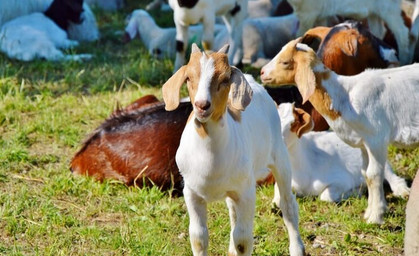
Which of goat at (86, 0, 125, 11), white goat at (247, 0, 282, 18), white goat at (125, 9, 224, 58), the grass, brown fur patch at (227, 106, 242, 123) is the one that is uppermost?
brown fur patch at (227, 106, 242, 123)

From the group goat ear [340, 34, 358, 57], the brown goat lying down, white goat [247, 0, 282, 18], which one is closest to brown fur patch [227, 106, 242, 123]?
the brown goat lying down

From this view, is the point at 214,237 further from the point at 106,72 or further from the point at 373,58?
the point at 106,72

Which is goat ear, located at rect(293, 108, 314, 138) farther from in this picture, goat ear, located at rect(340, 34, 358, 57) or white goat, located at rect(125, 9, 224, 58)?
white goat, located at rect(125, 9, 224, 58)

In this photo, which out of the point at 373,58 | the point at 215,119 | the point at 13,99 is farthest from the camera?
the point at 13,99

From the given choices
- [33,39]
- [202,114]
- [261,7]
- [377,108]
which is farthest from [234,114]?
[261,7]

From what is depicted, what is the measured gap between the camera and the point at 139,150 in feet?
20.6

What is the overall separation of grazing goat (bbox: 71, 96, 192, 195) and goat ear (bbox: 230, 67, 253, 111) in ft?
7.34

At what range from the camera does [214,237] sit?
546 cm

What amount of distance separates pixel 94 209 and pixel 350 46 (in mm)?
2375

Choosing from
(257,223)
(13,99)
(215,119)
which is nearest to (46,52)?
(13,99)

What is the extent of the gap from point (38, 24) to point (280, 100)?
12.5ft

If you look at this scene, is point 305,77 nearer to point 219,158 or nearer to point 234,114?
point 234,114

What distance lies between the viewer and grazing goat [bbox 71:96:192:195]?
245 inches

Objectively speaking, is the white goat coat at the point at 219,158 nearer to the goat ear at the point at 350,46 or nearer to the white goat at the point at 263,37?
the goat ear at the point at 350,46
